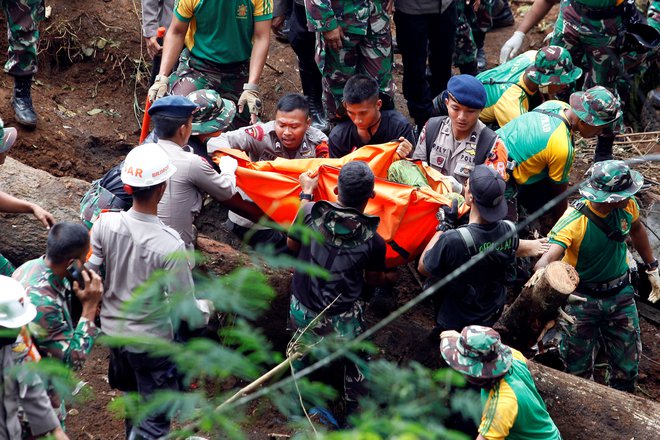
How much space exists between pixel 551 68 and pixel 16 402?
180 inches

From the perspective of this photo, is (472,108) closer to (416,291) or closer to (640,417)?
(416,291)

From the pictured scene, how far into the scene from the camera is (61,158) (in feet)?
25.8

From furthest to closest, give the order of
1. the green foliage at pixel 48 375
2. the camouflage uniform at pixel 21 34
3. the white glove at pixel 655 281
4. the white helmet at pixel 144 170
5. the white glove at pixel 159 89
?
the camouflage uniform at pixel 21 34
the white glove at pixel 159 89
the white glove at pixel 655 281
the white helmet at pixel 144 170
the green foliage at pixel 48 375

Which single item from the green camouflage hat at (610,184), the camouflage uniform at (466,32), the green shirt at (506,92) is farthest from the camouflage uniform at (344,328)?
the camouflage uniform at (466,32)

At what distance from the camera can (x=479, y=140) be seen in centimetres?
597

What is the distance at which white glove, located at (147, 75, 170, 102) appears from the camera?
21.4 feet

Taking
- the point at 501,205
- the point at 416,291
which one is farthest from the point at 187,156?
the point at 416,291

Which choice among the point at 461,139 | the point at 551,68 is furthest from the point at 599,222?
the point at 551,68

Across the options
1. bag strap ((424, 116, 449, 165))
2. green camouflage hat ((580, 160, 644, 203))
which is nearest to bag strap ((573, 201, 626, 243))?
green camouflage hat ((580, 160, 644, 203))

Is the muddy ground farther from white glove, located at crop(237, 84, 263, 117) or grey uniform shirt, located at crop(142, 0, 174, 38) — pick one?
grey uniform shirt, located at crop(142, 0, 174, 38)

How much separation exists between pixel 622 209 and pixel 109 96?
17.5 ft

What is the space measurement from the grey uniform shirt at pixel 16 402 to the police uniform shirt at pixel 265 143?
7.83 ft

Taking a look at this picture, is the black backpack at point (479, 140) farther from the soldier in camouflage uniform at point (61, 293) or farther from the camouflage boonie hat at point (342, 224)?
the soldier in camouflage uniform at point (61, 293)

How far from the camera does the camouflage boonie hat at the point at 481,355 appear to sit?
4551 mm
